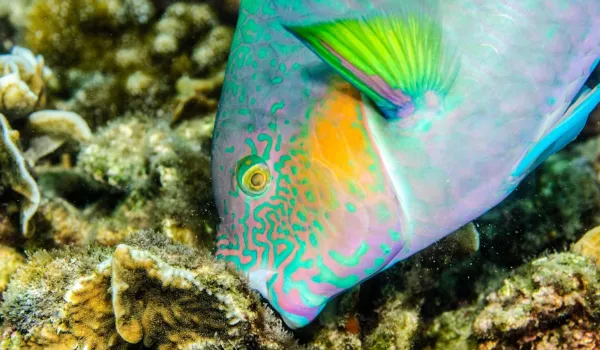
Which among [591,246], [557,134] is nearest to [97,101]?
[557,134]

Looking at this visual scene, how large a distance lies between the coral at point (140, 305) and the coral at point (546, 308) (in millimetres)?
1196

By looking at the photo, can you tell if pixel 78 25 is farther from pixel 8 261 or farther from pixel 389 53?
pixel 389 53

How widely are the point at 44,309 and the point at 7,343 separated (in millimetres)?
241

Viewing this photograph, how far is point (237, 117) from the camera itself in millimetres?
2383

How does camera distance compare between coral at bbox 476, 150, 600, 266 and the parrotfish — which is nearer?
the parrotfish

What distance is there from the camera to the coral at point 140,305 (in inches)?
79.7

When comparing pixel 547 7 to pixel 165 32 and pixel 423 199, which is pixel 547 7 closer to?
pixel 423 199

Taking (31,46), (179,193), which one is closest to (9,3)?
(31,46)

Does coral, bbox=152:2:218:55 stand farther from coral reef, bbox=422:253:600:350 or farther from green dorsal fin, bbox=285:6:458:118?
coral reef, bbox=422:253:600:350

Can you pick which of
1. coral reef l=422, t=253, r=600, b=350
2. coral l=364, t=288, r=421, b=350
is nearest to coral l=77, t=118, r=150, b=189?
coral l=364, t=288, r=421, b=350

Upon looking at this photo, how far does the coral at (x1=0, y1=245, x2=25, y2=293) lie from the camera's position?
2.87 meters

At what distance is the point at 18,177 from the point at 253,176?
1948 mm

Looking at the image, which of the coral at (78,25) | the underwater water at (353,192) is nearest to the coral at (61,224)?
the underwater water at (353,192)

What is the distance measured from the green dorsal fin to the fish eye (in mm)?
603
